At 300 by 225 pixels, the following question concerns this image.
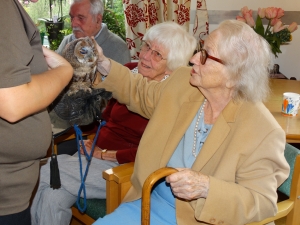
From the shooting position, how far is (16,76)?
3.05 feet

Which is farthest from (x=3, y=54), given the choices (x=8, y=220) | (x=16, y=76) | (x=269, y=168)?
(x=269, y=168)

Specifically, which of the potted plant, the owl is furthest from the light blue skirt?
the potted plant

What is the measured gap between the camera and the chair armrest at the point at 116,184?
1.74 metres

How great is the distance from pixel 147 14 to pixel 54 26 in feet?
2.47

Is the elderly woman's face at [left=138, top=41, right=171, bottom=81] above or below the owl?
below

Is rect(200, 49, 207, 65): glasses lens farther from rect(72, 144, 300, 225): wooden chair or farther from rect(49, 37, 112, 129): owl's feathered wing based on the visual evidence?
rect(72, 144, 300, 225): wooden chair

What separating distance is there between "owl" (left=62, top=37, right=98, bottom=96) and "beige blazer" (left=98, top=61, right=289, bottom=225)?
6.7 inches

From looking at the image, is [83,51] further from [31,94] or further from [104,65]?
[31,94]

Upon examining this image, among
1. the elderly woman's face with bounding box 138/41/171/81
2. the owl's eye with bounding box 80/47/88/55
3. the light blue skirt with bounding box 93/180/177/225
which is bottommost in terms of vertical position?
the light blue skirt with bounding box 93/180/177/225

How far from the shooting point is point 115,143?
2.15 m

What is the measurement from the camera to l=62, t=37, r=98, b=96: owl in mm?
1468

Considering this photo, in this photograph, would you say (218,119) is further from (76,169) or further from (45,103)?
(76,169)

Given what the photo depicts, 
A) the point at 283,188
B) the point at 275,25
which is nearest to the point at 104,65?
the point at 283,188

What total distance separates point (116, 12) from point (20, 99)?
276 cm
